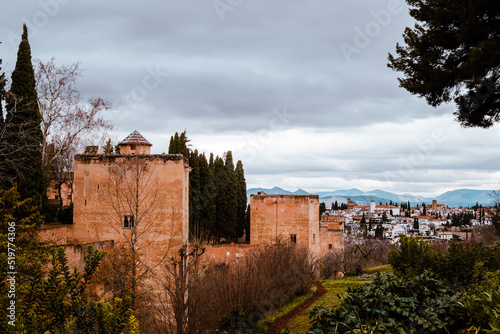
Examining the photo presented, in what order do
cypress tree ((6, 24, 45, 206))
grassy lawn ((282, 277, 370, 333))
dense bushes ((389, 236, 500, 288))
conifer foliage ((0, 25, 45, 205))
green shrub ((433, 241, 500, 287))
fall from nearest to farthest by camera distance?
dense bushes ((389, 236, 500, 288)), green shrub ((433, 241, 500, 287)), grassy lawn ((282, 277, 370, 333)), conifer foliage ((0, 25, 45, 205)), cypress tree ((6, 24, 45, 206))

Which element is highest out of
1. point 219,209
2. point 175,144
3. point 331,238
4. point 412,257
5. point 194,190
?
point 175,144

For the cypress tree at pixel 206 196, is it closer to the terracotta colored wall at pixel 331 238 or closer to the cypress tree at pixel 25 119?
the terracotta colored wall at pixel 331 238

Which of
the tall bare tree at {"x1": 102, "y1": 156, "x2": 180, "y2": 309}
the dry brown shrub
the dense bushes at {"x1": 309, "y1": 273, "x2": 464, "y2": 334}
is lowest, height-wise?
the dry brown shrub

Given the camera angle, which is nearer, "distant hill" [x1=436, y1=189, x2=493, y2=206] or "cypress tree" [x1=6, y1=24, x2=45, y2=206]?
"cypress tree" [x1=6, y1=24, x2=45, y2=206]

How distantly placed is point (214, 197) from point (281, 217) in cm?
779

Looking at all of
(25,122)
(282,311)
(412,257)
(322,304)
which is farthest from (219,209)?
(412,257)

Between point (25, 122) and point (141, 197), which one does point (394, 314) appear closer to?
point (141, 197)

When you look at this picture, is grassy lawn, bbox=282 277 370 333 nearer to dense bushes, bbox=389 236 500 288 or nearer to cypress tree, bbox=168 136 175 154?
dense bushes, bbox=389 236 500 288

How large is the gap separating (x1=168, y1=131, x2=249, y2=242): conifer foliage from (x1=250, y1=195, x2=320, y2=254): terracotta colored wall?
16.3 ft

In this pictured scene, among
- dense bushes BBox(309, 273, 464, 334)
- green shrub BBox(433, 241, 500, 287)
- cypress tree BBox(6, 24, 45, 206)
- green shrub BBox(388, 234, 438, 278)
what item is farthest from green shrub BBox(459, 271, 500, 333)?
cypress tree BBox(6, 24, 45, 206)

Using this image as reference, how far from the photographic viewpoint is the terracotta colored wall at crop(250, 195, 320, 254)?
25.8 m

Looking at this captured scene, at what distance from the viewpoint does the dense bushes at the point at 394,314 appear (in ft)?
23.3

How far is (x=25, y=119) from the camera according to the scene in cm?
1816

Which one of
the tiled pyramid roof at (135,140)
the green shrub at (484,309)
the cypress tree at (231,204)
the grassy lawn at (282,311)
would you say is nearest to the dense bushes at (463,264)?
the green shrub at (484,309)
